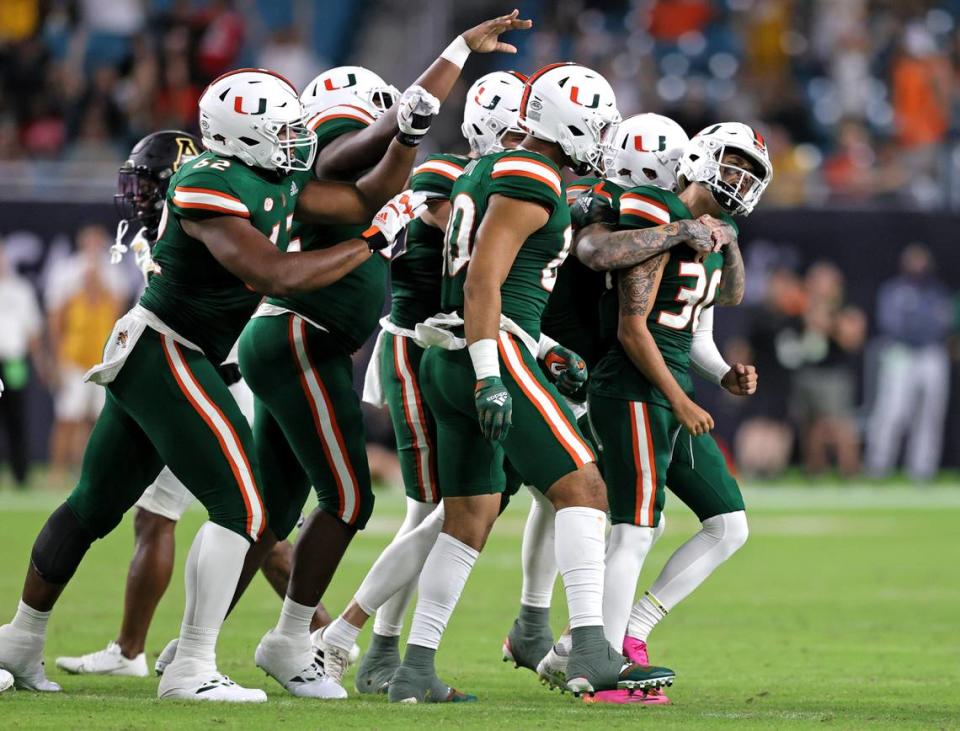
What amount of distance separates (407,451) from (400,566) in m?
0.48

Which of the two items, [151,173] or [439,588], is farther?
[151,173]

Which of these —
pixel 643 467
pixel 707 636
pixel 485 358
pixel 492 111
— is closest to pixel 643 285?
pixel 643 467

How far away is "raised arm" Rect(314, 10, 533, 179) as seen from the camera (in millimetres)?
5871

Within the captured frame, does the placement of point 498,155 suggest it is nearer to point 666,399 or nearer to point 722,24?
point 666,399

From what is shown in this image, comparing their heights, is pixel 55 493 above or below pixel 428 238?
below

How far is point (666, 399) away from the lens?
5.92 m

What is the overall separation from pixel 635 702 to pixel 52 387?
10903 mm

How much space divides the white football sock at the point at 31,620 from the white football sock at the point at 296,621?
0.83 meters

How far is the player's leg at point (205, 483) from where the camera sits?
550cm

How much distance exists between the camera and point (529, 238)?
559 centimetres

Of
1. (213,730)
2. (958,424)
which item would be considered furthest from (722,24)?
(213,730)

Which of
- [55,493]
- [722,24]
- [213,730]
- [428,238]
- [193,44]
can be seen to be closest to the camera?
[213,730]

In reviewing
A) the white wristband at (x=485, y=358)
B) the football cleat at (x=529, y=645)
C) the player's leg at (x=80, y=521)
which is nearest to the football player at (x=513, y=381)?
the white wristband at (x=485, y=358)

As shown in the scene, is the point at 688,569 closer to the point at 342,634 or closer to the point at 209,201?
the point at 342,634
